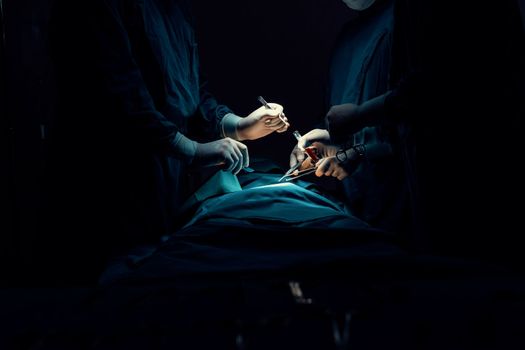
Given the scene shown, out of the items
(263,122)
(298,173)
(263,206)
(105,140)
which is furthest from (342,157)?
(105,140)

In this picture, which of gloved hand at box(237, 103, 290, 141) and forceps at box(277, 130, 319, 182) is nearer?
forceps at box(277, 130, 319, 182)

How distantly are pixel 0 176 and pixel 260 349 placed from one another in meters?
2.46

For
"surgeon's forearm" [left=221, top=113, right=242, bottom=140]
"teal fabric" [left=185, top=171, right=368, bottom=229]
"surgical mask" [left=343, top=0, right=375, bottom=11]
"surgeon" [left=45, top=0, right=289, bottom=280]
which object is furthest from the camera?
"surgeon's forearm" [left=221, top=113, right=242, bottom=140]

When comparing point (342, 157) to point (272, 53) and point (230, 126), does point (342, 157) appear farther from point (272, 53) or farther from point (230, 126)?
point (272, 53)

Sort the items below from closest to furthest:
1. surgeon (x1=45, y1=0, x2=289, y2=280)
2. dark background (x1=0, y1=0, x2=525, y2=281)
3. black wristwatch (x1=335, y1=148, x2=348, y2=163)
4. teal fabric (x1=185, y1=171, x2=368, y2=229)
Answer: teal fabric (x1=185, y1=171, x2=368, y2=229) < surgeon (x1=45, y1=0, x2=289, y2=280) < black wristwatch (x1=335, y1=148, x2=348, y2=163) < dark background (x1=0, y1=0, x2=525, y2=281)

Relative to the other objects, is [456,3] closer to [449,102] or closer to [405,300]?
[449,102]

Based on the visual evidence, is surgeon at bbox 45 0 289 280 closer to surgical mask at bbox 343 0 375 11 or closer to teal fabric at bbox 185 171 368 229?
teal fabric at bbox 185 171 368 229

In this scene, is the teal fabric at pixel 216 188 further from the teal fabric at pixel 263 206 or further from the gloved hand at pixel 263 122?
the gloved hand at pixel 263 122

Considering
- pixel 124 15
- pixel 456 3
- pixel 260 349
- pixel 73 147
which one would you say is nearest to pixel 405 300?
pixel 260 349

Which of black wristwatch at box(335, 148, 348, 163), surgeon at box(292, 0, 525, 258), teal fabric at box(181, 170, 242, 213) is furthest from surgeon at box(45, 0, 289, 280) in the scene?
surgeon at box(292, 0, 525, 258)

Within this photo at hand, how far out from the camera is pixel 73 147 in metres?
2.18

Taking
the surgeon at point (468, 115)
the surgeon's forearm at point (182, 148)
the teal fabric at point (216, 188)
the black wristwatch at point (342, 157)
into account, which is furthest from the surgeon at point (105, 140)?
the surgeon at point (468, 115)

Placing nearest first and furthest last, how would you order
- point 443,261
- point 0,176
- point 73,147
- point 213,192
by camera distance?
1. point 443,261
2. point 73,147
3. point 213,192
4. point 0,176

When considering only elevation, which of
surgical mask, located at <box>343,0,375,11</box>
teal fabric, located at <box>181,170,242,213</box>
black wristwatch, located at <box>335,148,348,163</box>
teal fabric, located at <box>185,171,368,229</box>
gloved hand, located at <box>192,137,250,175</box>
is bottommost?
teal fabric, located at <box>185,171,368,229</box>
